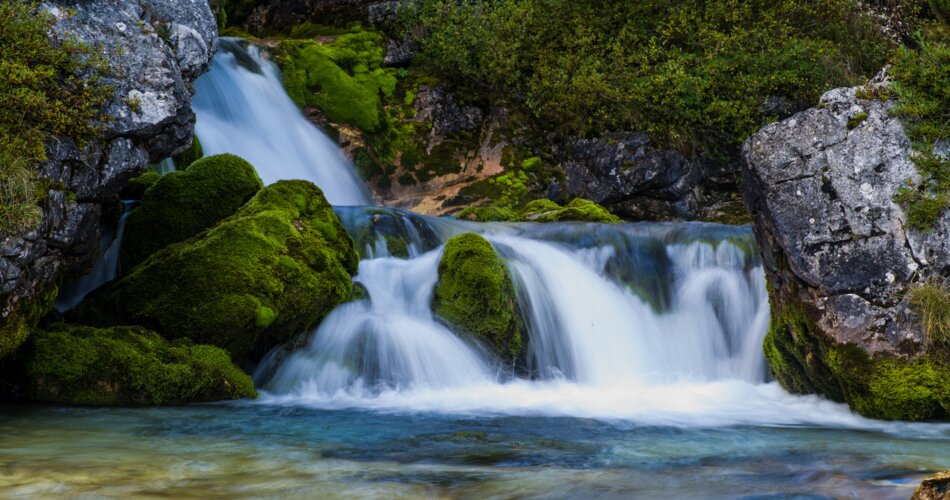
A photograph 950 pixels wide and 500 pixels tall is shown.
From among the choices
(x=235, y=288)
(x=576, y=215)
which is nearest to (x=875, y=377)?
(x=235, y=288)

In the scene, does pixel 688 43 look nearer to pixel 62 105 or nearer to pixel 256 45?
pixel 256 45

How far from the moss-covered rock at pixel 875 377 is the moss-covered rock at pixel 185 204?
6.85 m

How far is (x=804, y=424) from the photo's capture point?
6641 millimetres

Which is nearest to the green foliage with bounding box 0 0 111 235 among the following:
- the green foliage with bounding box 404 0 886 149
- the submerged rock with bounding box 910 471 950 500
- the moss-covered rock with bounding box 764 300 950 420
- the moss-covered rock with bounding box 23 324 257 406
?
the moss-covered rock with bounding box 23 324 257 406

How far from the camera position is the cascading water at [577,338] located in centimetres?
768

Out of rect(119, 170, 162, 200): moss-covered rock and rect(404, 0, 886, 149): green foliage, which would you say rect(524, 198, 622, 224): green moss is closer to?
rect(404, 0, 886, 149): green foliage

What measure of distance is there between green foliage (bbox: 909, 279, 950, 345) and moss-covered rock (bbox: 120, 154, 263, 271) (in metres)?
7.69

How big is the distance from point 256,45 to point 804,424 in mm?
16243

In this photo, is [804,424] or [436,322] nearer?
[804,424]

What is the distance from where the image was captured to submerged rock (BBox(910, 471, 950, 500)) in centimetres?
265

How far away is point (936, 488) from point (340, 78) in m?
18.3

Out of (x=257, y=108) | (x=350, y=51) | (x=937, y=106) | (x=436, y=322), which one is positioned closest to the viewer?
(x=937, y=106)

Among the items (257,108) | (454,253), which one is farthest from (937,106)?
(257,108)

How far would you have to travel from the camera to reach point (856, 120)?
733 cm
